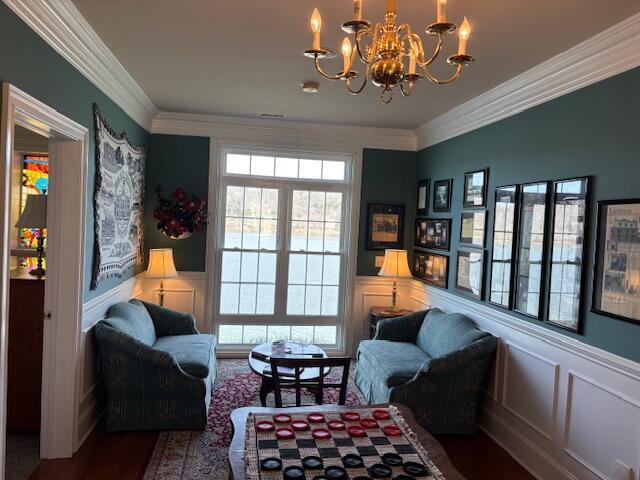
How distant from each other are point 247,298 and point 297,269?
679 millimetres

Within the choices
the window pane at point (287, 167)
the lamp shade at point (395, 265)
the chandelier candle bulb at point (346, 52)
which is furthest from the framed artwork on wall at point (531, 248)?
the window pane at point (287, 167)

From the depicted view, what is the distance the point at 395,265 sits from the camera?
5.11 meters

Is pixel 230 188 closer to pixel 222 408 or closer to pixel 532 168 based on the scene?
pixel 222 408

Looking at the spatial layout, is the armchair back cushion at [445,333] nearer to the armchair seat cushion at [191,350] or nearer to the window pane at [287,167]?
the armchair seat cushion at [191,350]

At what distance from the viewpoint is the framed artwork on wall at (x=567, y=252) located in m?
2.84

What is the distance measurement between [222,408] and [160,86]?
9.28 feet

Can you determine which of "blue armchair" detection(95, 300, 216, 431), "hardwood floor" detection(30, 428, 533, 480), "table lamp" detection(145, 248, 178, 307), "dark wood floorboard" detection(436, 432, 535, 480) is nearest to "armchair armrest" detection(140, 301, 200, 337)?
"table lamp" detection(145, 248, 178, 307)

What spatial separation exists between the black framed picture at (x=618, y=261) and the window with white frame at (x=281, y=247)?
3214mm

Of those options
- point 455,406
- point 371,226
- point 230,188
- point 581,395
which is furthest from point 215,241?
point 581,395

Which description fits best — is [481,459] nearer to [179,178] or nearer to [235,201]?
[235,201]

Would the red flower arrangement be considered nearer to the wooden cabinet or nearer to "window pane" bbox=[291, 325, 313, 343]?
"window pane" bbox=[291, 325, 313, 343]

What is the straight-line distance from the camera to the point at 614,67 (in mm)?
2637

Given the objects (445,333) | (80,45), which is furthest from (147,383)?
(445,333)

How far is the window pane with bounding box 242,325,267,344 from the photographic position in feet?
18.1
